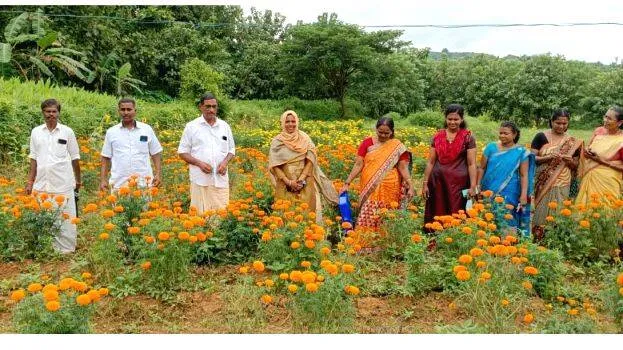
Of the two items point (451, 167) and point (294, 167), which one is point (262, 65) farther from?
point (451, 167)

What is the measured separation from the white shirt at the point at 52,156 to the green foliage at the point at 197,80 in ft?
49.9

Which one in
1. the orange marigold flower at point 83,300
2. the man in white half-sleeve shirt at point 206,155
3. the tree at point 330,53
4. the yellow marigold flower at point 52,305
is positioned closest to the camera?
the yellow marigold flower at point 52,305

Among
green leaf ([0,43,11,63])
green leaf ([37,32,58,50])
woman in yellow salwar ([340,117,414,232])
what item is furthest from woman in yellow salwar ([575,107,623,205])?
green leaf ([37,32,58,50])

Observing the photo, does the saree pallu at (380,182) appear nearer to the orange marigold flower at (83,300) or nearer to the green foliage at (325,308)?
the green foliage at (325,308)

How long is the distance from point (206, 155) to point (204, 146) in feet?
0.28

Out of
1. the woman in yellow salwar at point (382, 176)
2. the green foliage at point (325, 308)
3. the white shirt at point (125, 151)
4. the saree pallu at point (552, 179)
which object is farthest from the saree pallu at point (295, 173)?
the green foliage at point (325, 308)

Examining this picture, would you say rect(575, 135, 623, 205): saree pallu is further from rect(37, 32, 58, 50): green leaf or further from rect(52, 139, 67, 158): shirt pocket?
rect(37, 32, 58, 50): green leaf

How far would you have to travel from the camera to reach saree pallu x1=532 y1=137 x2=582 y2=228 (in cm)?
570

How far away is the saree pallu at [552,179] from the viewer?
5695 millimetres

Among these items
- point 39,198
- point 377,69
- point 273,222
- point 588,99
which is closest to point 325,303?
point 273,222

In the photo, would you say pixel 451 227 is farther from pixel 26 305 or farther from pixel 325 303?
pixel 26 305

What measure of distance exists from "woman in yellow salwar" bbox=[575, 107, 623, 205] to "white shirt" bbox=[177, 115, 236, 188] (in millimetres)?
3473

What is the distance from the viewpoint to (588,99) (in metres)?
33.8

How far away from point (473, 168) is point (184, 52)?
1998cm
